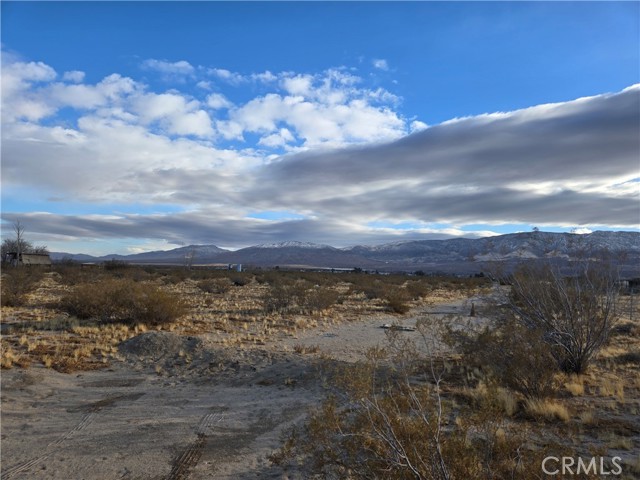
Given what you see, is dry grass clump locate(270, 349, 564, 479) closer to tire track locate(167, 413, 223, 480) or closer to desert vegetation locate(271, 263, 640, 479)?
desert vegetation locate(271, 263, 640, 479)

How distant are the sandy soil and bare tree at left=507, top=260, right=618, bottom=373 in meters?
5.22

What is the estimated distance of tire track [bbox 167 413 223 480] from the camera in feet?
18.3

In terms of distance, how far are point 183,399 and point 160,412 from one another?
2.97 feet

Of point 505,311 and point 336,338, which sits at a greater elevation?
point 505,311

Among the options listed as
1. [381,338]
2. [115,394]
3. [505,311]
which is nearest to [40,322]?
[115,394]

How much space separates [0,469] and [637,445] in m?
8.30

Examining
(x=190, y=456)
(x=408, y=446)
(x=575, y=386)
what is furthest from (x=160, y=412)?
(x=575, y=386)

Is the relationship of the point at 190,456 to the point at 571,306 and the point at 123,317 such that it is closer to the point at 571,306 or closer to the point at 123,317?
the point at 571,306

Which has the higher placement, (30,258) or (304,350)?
(30,258)

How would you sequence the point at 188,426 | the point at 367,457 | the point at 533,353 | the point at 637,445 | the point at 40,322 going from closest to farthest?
1. the point at 367,457
2. the point at 637,445
3. the point at 188,426
4. the point at 533,353
5. the point at 40,322

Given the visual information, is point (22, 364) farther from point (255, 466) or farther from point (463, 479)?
point (463, 479)

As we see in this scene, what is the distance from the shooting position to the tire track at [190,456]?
18.3 ft

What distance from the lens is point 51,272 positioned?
49.0 metres

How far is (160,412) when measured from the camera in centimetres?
804
